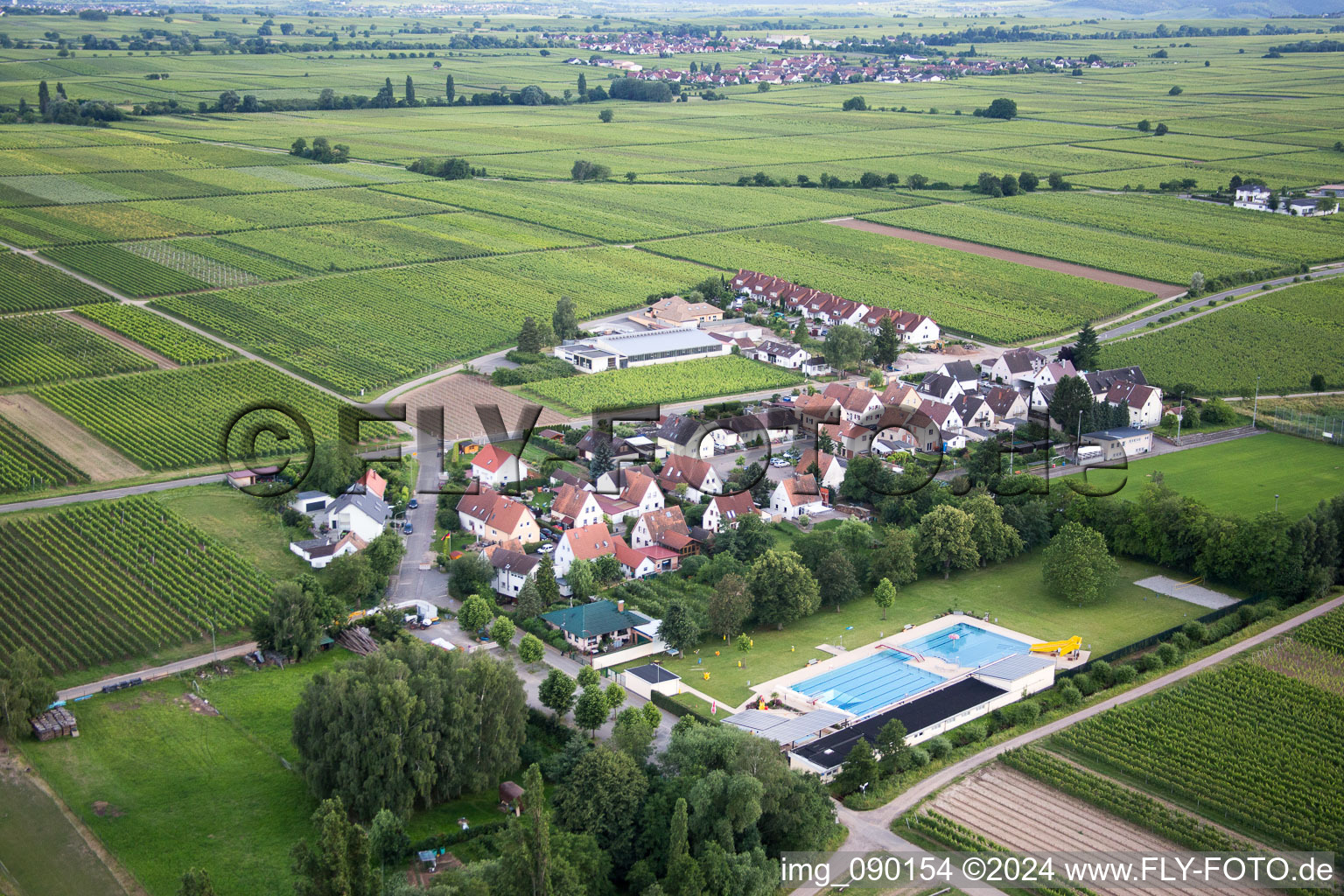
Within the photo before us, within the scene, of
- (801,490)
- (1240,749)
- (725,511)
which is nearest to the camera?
(1240,749)

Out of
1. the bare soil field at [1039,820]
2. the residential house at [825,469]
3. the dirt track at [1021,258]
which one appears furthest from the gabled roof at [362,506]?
the dirt track at [1021,258]

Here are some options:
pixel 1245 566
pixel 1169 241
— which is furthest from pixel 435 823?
pixel 1169 241

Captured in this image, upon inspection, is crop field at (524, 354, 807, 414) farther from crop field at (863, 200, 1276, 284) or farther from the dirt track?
crop field at (863, 200, 1276, 284)

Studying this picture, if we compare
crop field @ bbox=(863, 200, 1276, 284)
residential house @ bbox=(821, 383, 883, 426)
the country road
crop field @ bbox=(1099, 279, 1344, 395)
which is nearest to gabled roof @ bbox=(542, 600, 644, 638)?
the country road

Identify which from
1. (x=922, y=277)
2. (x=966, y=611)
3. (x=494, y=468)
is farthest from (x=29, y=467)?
(x=922, y=277)

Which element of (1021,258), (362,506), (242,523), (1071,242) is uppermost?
(1071,242)

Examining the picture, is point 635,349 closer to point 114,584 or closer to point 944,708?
point 114,584

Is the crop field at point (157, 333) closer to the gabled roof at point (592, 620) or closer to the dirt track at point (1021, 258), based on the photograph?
the gabled roof at point (592, 620)
